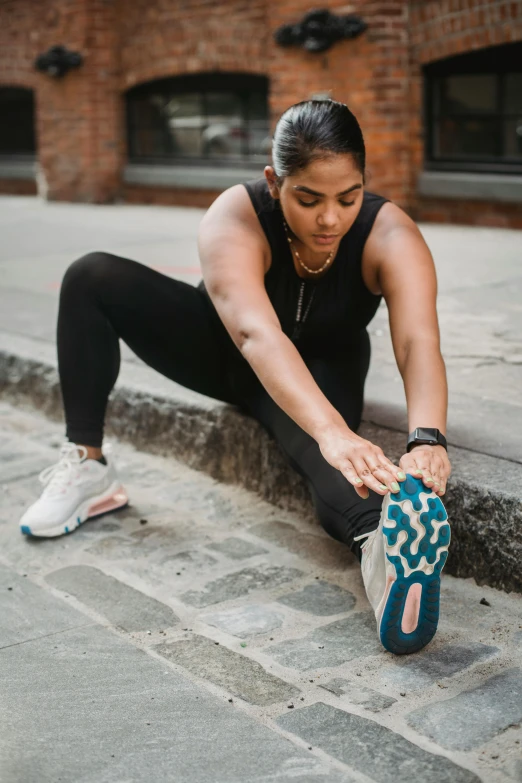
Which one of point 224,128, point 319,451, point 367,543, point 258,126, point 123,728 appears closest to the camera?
point 123,728

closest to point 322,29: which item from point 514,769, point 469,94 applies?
point 469,94

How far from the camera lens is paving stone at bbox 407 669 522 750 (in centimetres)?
181

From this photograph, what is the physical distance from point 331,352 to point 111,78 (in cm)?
781

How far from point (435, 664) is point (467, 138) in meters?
5.95

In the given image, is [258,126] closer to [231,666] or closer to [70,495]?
[70,495]

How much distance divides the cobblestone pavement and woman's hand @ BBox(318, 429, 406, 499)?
1.26ft

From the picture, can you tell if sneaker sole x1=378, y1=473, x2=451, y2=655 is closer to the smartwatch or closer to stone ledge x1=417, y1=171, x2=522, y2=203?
the smartwatch

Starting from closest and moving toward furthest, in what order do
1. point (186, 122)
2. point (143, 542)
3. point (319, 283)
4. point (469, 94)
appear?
point (319, 283) < point (143, 542) < point (469, 94) < point (186, 122)

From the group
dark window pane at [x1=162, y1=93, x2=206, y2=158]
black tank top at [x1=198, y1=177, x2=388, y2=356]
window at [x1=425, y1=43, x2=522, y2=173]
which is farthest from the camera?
dark window pane at [x1=162, y1=93, x2=206, y2=158]

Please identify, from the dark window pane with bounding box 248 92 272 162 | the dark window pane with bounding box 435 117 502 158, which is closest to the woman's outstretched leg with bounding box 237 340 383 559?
the dark window pane with bounding box 435 117 502 158

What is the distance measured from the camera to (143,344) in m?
2.96

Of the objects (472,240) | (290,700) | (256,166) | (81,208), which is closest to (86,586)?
(290,700)

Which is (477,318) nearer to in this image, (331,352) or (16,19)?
(331,352)

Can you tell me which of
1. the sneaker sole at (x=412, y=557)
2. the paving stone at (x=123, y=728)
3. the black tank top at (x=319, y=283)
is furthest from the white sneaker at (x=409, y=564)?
the black tank top at (x=319, y=283)
